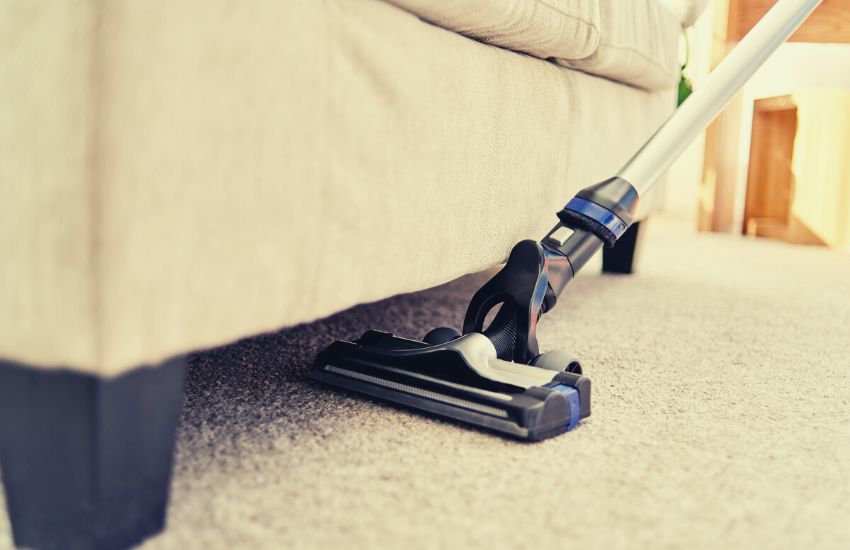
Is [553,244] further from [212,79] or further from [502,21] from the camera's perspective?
[212,79]

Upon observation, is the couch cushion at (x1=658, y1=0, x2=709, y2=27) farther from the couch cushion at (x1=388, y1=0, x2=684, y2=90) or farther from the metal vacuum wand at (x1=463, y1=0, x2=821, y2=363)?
the metal vacuum wand at (x1=463, y1=0, x2=821, y2=363)

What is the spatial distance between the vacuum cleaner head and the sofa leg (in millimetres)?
254

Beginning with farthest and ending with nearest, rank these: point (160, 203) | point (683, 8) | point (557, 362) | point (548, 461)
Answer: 1. point (683, 8)
2. point (557, 362)
3. point (548, 461)
4. point (160, 203)

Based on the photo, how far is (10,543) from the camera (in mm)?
430

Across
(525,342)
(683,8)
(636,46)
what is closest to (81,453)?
(525,342)

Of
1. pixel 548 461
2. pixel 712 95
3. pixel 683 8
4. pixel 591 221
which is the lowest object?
pixel 548 461

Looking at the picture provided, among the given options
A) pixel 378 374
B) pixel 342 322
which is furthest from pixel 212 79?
pixel 342 322

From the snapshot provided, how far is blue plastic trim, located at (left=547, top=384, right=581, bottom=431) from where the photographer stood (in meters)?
0.61

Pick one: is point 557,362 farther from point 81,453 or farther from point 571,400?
point 81,453

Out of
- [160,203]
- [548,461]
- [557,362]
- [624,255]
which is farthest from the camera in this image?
[624,255]

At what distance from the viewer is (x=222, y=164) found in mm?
420

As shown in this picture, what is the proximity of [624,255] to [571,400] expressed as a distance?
3.26ft

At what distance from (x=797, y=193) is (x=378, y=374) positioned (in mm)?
1866

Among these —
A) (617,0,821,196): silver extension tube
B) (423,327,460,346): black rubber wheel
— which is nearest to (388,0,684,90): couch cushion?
(617,0,821,196): silver extension tube
